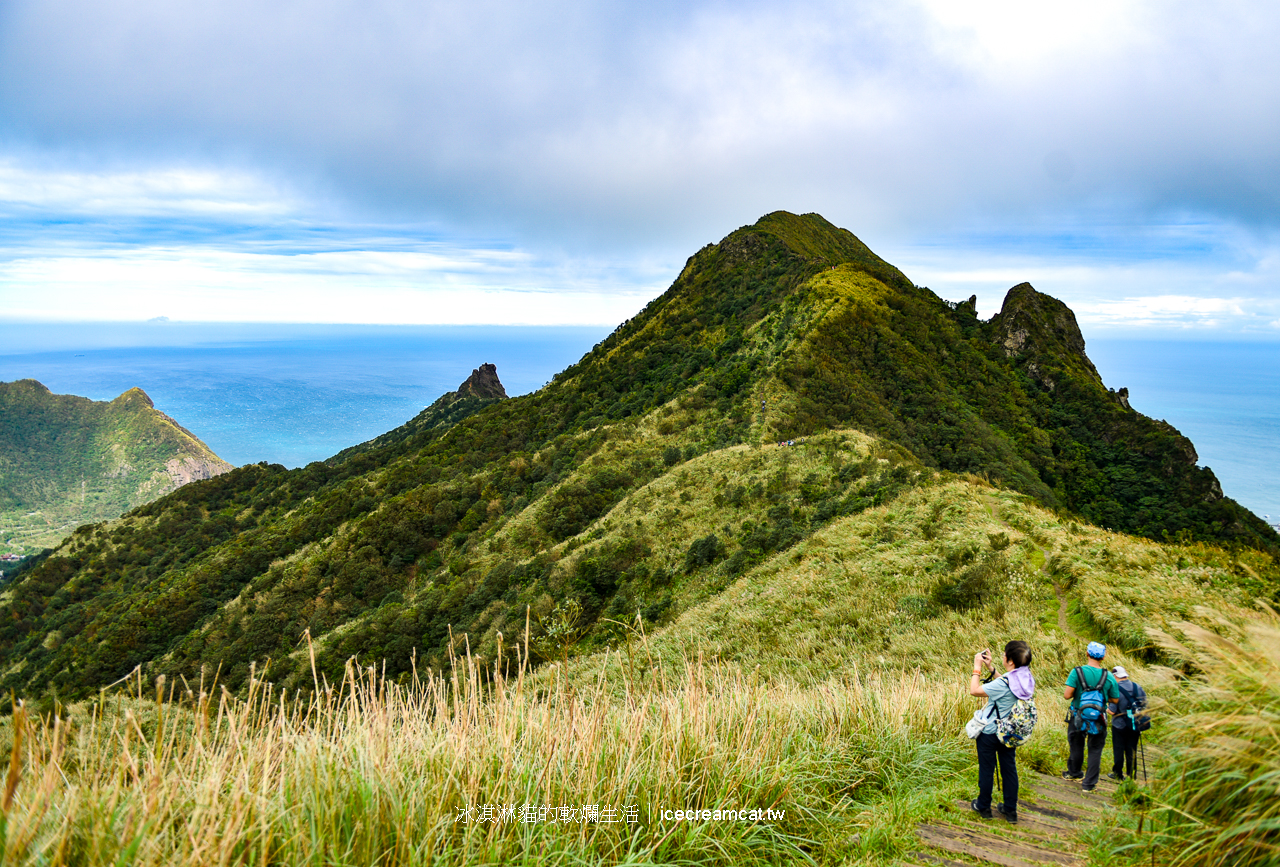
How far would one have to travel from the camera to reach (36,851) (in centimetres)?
260

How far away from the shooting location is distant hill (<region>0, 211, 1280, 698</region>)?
22.0 meters

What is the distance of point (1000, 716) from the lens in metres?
4.91

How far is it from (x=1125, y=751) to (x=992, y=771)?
5.10ft

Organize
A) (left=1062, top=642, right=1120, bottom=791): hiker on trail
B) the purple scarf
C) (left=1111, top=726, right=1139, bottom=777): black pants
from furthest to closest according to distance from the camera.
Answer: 1. (left=1062, top=642, right=1120, bottom=791): hiker on trail
2. (left=1111, top=726, right=1139, bottom=777): black pants
3. the purple scarf

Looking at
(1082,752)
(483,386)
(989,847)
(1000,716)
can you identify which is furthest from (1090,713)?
(483,386)

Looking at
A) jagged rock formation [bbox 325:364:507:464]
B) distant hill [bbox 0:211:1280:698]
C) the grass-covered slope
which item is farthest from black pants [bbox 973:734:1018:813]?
jagged rock formation [bbox 325:364:507:464]

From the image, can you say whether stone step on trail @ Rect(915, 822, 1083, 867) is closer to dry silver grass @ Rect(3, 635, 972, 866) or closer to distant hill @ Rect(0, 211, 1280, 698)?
dry silver grass @ Rect(3, 635, 972, 866)

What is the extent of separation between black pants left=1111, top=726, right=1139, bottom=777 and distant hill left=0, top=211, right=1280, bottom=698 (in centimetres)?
471

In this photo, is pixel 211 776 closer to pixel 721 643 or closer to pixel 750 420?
pixel 721 643

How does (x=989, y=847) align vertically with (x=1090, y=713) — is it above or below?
below

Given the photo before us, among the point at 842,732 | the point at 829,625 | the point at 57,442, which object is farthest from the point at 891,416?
the point at 57,442

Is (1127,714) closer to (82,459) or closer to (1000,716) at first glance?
(1000,716)

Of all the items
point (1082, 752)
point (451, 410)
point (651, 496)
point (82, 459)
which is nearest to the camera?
point (1082, 752)

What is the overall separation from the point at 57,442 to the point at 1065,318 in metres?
217
